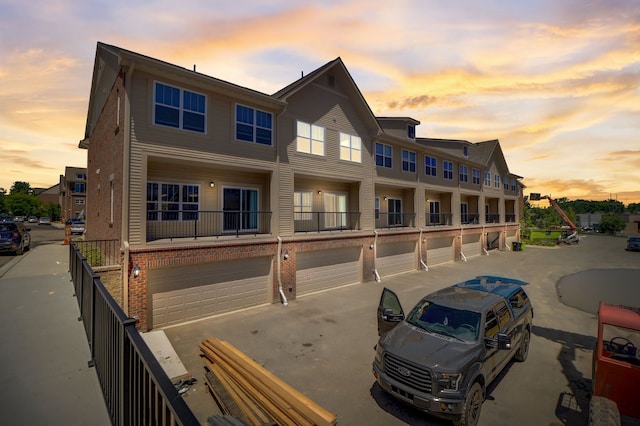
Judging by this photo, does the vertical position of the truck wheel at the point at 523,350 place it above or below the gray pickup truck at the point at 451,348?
below

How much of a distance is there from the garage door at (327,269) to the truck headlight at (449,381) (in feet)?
34.9

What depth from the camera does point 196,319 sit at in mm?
12320

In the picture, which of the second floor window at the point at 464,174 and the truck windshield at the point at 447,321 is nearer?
the truck windshield at the point at 447,321

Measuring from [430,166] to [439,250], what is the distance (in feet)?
24.8

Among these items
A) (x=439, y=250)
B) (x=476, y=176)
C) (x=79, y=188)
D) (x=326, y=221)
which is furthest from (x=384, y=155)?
(x=79, y=188)

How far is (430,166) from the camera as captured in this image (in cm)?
2588

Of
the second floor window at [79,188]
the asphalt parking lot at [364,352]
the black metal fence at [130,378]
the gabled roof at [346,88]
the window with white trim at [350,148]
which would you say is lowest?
the asphalt parking lot at [364,352]

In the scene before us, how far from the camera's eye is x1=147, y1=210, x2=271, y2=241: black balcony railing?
1291cm

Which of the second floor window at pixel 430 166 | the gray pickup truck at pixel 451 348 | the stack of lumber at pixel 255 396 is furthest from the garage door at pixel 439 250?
the stack of lumber at pixel 255 396

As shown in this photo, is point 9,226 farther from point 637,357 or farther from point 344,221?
point 637,357

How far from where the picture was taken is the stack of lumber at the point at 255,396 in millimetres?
4988

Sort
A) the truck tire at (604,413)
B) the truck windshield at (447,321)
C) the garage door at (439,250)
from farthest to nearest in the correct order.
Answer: the garage door at (439,250) → the truck windshield at (447,321) → the truck tire at (604,413)

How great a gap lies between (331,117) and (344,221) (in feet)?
22.3

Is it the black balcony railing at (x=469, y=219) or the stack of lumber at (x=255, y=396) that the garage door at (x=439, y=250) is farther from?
the stack of lumber at (x=255, y=396)
